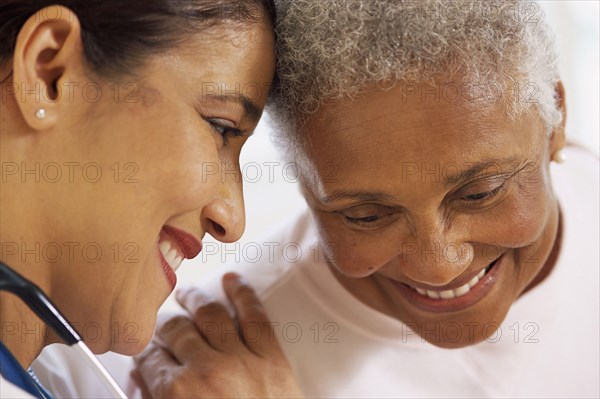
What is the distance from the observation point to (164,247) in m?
1.43

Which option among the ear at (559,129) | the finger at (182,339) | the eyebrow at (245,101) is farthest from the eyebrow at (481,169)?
the finger at (182,339)

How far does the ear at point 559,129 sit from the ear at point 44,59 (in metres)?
0.91

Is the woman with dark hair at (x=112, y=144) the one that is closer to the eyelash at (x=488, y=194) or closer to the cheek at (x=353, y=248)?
the cheek at (x=353, y=248)

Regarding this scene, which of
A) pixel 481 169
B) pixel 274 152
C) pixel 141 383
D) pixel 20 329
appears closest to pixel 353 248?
pixel 481 169

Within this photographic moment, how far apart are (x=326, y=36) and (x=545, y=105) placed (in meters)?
0.42

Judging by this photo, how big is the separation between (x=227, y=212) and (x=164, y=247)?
11 centimetres

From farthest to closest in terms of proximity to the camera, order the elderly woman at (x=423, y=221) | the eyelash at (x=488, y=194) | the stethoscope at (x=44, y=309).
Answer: the eyelash at (x=488, y=194)
the elderly woman at (x=423, y=221)
the stethoscope at (x=44, y=309)

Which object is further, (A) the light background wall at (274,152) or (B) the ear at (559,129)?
(A) the light background wall at (274,152)

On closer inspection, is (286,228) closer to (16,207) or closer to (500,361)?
(500,361)

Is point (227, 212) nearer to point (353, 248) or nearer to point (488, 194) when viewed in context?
point (353, 248)

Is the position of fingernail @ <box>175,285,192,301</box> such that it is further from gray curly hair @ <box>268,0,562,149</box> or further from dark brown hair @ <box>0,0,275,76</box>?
dark brown hair @ <box>0,0,275,76</box>

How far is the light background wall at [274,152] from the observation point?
282cm

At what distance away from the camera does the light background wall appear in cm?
282

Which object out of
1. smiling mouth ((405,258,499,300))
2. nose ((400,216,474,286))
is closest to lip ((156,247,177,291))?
nose ((400,216,474,286))
